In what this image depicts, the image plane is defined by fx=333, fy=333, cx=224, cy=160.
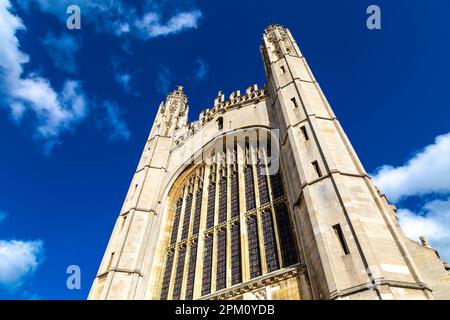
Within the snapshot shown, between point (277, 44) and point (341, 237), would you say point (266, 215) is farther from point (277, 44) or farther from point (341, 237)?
point (277, 44)

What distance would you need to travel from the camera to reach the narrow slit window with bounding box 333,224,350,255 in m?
7.38

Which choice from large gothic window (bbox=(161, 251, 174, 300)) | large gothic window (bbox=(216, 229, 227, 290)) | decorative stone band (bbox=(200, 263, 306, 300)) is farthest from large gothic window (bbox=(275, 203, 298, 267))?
large gothic window (bbox=(161, 251, 174, 300))

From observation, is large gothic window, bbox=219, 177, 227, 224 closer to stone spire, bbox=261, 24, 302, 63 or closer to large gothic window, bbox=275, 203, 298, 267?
large gothic window, bbox=275, 203, 298, 267

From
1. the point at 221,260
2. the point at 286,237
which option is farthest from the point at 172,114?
the point at 286,237

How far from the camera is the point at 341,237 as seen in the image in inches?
303

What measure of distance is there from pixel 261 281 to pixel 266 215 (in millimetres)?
3064

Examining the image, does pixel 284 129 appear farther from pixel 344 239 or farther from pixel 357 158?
pixel 344 239

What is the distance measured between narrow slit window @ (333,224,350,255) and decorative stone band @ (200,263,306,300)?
1.46m

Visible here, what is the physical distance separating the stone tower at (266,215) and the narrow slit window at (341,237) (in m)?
0.02

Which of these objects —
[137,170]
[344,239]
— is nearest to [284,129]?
[344,239]

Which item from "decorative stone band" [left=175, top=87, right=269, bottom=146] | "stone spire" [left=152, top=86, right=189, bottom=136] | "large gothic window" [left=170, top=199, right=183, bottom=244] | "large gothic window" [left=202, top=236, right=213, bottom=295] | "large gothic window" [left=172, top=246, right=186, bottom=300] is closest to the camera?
"large gothic window" [left=202, top=236, right=213, bottom=295]

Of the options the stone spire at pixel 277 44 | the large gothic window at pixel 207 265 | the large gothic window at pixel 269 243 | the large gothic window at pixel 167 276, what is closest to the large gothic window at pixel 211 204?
the large gothic window at pixel 207 265

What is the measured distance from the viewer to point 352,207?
7934 mm

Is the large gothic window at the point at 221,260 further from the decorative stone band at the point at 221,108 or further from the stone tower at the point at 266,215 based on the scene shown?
the decorative stone band at the point at 221,108
